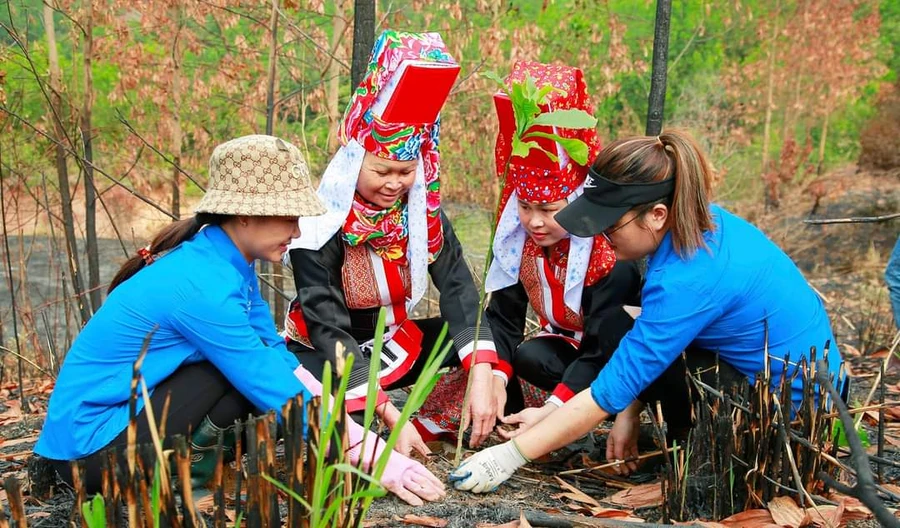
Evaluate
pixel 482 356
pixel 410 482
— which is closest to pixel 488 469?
pixel 410 482

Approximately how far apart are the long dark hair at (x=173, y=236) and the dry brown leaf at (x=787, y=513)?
5.71ft

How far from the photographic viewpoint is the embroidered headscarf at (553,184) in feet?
9.87

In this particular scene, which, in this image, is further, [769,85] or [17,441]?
[769,85]

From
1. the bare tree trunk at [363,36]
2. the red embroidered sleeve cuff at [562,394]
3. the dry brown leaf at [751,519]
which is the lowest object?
the dry brown leaf at [751,519]

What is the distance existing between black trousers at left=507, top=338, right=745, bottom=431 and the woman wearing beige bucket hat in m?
0.92

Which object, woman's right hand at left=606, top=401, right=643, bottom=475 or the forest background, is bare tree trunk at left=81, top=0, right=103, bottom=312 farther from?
woman's right hand at left=606, top=401, right=643, bottom=475

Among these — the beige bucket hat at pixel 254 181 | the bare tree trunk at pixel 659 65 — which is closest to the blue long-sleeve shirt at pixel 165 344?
the beige bucket hat at pixel 254 181

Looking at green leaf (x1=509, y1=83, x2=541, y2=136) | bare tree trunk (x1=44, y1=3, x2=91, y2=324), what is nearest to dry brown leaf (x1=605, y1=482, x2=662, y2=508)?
green leaf (x1=509, y1=83, x2=541, y2=136)

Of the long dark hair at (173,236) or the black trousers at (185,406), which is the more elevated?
the long dark hair at (173,236)

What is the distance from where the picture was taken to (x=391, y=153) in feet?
9.71

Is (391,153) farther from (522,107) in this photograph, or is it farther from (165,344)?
(165,344)

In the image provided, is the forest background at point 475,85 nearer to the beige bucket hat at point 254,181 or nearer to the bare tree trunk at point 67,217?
the bare tree trunk at point 67,217

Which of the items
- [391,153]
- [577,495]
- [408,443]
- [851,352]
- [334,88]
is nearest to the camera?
[577,495]

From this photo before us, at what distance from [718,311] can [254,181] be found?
4.68 ft
